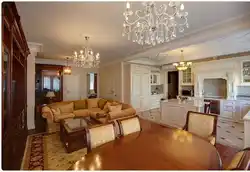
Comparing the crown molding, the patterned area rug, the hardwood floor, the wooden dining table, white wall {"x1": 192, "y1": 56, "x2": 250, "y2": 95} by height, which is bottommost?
the patterned area rug

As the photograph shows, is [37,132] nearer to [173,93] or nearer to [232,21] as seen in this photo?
[232,21]

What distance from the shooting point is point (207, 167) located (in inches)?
43.1

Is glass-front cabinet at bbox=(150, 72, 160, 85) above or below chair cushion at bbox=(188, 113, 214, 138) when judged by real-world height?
above

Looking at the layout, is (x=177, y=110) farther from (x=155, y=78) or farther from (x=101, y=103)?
(x=155, y=78)

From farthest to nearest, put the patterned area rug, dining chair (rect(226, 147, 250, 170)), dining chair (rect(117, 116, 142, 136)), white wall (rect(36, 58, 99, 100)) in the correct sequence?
white wall (rect(36, 58, 99, 100)) < the patterned area rug < dining chair (rect(117, 116, 142, 136)) < dining chair (rect(226, 147, 250, 170))

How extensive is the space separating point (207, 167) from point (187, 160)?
15 cm

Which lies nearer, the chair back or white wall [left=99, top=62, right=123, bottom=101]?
the chair back

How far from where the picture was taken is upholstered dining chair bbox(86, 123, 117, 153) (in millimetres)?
1567

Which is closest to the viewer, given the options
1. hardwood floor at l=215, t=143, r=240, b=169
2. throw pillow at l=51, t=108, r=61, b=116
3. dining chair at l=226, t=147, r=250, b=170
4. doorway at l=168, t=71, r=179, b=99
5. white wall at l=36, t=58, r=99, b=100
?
dining chair at l=226, t=147, r=250, b=170

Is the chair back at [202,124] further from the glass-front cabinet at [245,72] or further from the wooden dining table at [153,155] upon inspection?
the glass-front cabinet at [245,72]

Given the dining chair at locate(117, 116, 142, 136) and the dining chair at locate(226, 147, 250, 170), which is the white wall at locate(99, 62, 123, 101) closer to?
the dining chair at locate(117, 116, 142, 136)

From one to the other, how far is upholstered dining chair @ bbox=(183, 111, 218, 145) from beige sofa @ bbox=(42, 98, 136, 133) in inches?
71.7

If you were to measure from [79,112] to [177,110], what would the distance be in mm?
3321

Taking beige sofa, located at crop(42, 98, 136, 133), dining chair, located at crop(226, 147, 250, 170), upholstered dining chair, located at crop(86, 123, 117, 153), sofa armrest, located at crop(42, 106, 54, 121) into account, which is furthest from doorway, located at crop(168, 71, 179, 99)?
dining chair, located at crop(226, 147, 250, 170)
